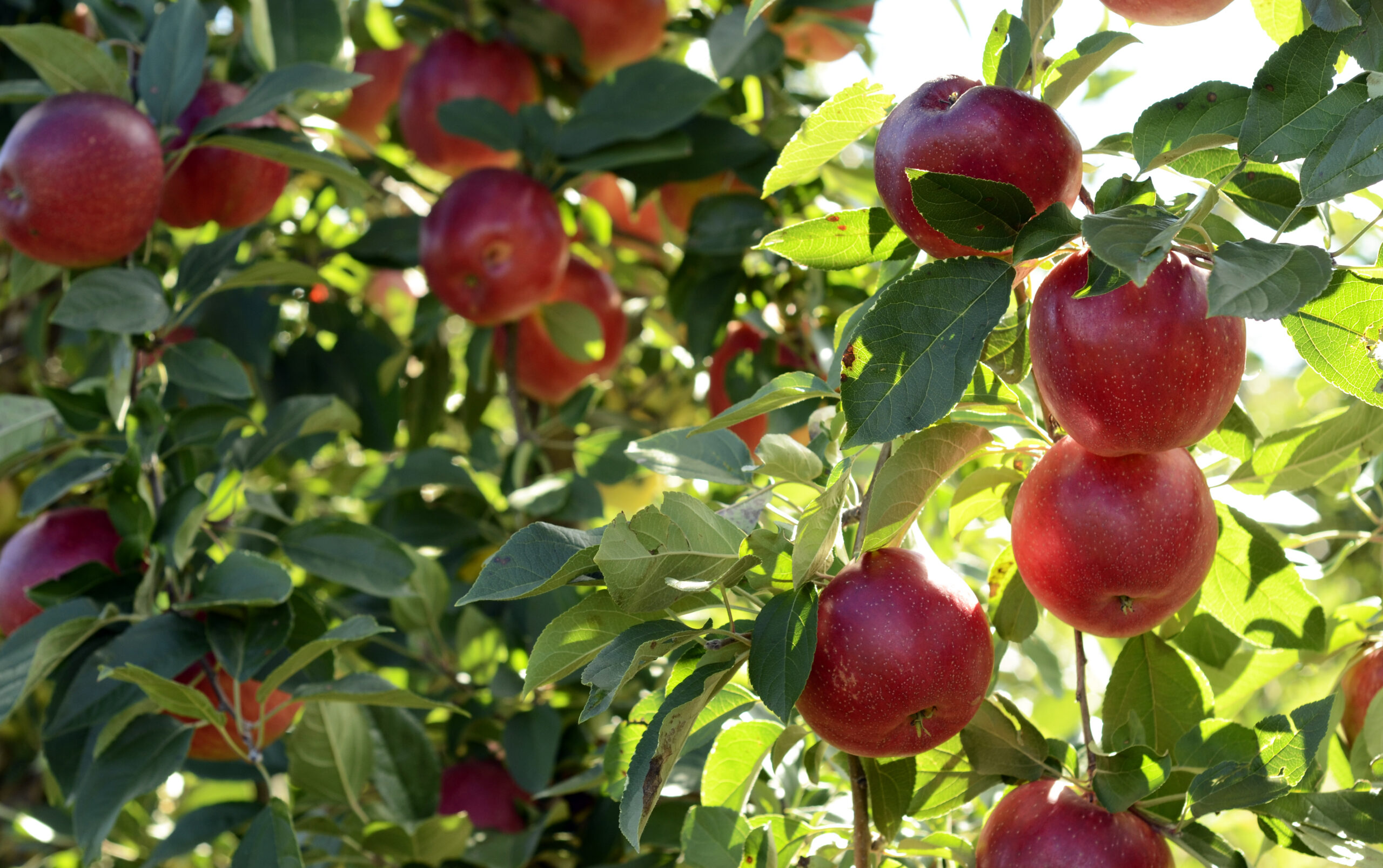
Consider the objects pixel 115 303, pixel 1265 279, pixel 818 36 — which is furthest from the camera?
pixel 818 36

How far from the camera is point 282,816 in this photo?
0.98m

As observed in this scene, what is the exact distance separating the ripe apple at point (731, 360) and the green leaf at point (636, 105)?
33cm

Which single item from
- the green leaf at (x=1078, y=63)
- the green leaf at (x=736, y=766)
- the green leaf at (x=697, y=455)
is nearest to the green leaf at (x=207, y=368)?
the green leaf at (x=697, y=455)

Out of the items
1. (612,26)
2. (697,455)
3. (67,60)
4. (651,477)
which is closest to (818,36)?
(612,26)

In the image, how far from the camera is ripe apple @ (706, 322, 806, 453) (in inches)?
66.1

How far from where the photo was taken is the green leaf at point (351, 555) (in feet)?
3.98

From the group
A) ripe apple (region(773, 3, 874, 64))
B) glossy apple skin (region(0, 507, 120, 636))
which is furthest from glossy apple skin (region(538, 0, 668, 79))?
glossy apple skin (region(0, 507, 120, 636))

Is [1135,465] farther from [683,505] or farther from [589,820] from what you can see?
[589,820]

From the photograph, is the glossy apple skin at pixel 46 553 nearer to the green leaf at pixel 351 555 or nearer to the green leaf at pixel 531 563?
the green leaf at pixel 351 555

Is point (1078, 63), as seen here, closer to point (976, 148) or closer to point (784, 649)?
point (976, 148)

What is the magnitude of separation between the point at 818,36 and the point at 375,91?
86 centimetres

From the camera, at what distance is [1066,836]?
2.47 ft

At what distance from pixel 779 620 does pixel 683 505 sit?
0.10 meters

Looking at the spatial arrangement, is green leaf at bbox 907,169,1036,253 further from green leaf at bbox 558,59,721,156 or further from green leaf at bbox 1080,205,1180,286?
green leaf at bbox 558,59,721,156
